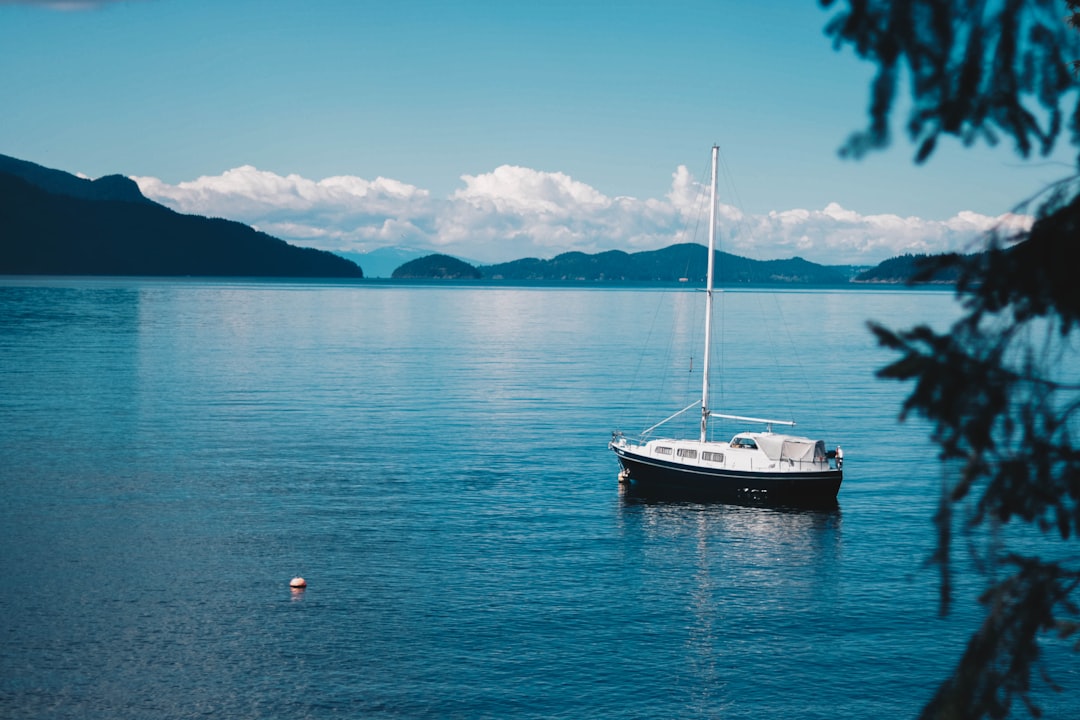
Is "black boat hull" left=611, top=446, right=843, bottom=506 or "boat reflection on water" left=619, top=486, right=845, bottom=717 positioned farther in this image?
"black boat hull" left=611, top=446, right=843, bottom=506

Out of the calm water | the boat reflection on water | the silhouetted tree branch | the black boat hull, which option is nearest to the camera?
the silhouetted tree branch

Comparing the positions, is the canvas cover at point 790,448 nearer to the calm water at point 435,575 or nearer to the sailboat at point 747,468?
the sailboat at point 747,468

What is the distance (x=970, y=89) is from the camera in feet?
37.7

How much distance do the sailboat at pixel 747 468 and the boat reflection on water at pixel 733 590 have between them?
0.95 meters

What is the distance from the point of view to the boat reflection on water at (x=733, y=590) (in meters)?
39.4

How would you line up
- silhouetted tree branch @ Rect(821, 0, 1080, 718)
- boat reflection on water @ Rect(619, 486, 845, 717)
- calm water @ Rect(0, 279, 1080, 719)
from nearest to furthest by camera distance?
silhouetted tree branch @ Rect(821, 0, 1080, 718) → calm water @ Rect(0, 279, 1080, 719) → boat reflection on water @ Rect(619, 486, 845, 717)

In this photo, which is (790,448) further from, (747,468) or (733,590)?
(733,590)

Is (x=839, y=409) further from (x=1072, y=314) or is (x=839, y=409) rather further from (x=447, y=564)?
(x=1072, y=314)

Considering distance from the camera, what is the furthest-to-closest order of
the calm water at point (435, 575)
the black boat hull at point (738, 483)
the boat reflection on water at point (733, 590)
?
the black boat hull at point (738, 483) → the boat reflection on water at point (733, 590) → the calm water at point (435, 575)

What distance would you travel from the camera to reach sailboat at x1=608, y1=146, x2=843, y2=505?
2517 inches

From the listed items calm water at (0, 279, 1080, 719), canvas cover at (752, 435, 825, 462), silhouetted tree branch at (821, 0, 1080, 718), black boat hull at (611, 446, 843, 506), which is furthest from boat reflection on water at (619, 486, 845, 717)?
silhouetted tree branch at (821, 0, 1080, 718)

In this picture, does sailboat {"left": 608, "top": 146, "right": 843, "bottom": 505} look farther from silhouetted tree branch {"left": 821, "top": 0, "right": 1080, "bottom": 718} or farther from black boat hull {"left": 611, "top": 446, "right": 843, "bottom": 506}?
silhouetted tree branch {"left": 821, "top": 0, "right": 1080, "bottom": 718}

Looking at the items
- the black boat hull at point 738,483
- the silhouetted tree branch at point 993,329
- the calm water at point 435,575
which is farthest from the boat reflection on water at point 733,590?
the silhouetted tree branch at point 993,329

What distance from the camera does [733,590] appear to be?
48.9m
